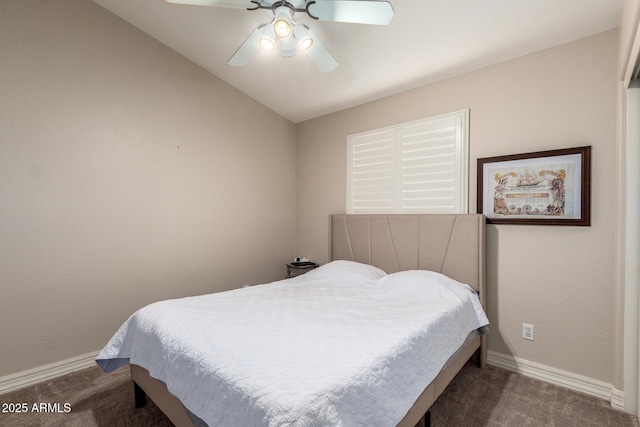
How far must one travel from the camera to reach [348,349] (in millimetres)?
1255

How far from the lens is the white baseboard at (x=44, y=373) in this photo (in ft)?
6.59

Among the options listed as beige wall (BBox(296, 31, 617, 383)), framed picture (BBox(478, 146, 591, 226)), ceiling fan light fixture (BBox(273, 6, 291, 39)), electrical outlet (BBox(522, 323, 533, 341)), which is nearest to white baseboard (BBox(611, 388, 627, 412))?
beige wall (BBox(296, 31, 617, 383))

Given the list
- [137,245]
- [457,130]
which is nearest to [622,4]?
[457,130]

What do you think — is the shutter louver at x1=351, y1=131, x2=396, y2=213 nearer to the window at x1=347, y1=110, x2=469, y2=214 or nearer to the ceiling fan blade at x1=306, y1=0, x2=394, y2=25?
the window at x1=347, y1=110, x2=469, y2=214

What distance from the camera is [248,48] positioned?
6.59ft

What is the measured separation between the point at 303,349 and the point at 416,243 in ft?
5.67

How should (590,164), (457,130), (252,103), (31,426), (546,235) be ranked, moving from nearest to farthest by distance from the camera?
(31,426), (590,164), (546,235), (457,130), (252,103)

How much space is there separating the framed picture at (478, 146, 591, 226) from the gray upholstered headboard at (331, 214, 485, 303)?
9.3 inches

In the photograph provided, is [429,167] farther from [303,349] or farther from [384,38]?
[303,349]

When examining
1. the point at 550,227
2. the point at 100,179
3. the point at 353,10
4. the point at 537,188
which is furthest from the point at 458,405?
the point at 100,179

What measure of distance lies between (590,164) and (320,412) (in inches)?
91.5

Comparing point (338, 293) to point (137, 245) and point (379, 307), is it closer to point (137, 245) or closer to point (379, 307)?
point (379, 307)

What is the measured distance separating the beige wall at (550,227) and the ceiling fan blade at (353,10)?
4.31 feet

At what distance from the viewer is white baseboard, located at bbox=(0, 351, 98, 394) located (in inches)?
79.0
